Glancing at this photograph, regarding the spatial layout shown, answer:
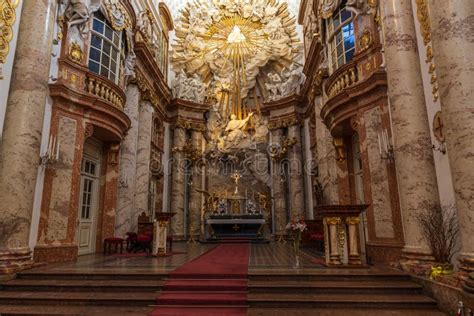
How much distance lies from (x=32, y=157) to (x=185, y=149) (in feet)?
31.0

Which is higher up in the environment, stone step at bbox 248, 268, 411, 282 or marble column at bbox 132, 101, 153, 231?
marble column at bbox 132, 101, 153, 231

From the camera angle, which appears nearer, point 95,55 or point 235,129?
point 95,55

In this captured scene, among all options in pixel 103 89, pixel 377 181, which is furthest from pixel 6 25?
pixel 377 181

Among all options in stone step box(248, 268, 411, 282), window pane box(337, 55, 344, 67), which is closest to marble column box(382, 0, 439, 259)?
stone step box(248, 268, 411, 282)

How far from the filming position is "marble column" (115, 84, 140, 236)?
1043cm

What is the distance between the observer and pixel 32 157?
A: 661 centimetres

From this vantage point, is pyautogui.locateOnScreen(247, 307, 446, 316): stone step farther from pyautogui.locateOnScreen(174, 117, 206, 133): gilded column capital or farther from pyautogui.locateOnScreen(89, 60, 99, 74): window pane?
pyautogui.locateOnScreen(174, 117, 206, 133): gilded column capital

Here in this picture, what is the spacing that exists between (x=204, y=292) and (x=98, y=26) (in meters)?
8.33

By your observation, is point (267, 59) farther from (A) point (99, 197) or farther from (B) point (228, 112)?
(A) point (99, 197)

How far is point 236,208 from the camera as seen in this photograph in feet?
50.9

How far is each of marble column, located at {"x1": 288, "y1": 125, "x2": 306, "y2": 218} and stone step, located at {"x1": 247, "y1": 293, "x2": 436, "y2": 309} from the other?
955 centimetres

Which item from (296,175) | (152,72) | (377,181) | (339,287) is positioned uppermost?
(152,72)

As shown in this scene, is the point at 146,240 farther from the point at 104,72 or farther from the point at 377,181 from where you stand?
the point at 377,181

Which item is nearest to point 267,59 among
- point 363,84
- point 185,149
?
point 185,149
